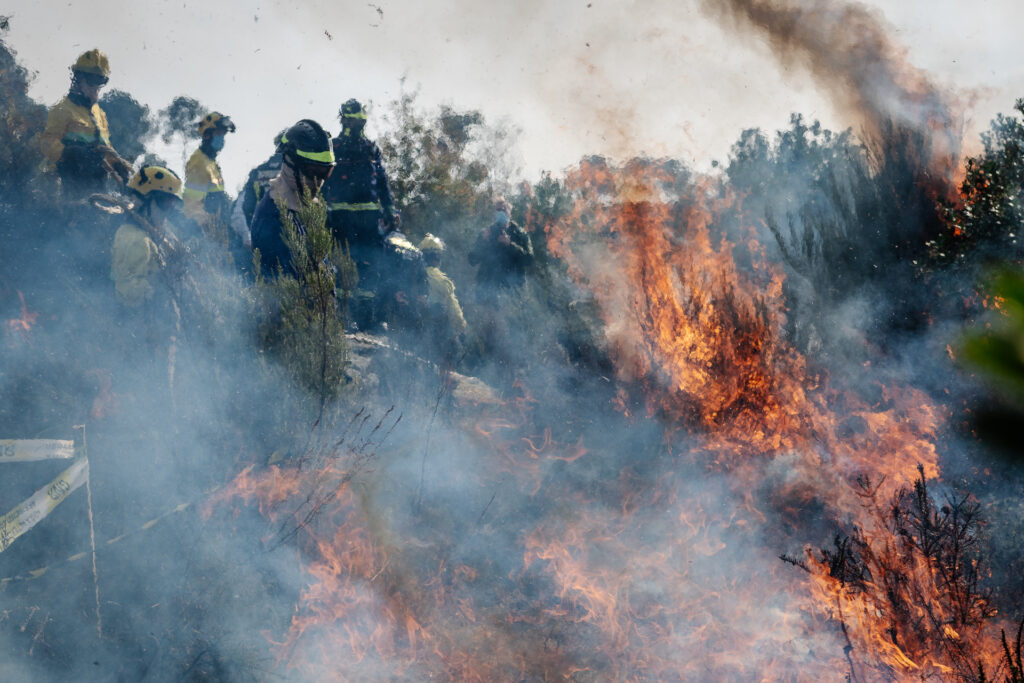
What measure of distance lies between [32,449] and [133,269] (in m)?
2.04

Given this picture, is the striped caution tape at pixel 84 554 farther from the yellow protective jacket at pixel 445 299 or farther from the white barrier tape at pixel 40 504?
the yellow protective jacket at pixel 445 299

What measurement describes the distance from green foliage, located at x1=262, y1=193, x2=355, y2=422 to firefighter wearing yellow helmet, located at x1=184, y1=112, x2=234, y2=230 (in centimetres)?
308

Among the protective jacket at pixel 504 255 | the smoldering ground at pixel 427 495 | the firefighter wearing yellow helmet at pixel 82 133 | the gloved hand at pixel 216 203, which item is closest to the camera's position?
the smoldering ground at pixel 427 495

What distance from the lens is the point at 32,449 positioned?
365 cm

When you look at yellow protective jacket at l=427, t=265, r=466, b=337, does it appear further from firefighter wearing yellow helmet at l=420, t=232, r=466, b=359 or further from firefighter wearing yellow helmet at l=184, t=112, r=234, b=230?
firefighter wearing yellow helmet at l=184, t=112, r=234, b=230

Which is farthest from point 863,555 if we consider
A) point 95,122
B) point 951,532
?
point 95,122

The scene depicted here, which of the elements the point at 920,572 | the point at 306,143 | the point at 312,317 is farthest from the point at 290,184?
the point at 920,572

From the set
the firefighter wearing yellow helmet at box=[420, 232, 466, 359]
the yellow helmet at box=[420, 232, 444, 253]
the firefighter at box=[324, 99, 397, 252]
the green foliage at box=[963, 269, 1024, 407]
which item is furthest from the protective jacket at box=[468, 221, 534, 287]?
the green foliage at box=[963, 269, 1024, 407]

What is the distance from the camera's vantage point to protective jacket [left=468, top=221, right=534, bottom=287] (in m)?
8.61

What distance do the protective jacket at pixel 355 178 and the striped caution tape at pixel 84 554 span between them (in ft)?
12.7

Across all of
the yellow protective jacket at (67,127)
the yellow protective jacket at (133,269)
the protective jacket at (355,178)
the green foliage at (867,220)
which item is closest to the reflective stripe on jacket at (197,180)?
the yellow protective jacket at (67,127)

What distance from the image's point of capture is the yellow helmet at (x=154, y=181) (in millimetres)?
5617

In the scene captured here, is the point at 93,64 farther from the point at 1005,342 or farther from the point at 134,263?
the point at 1005,342

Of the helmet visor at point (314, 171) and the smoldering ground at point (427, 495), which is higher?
the helmet visor at point (314, 171)
